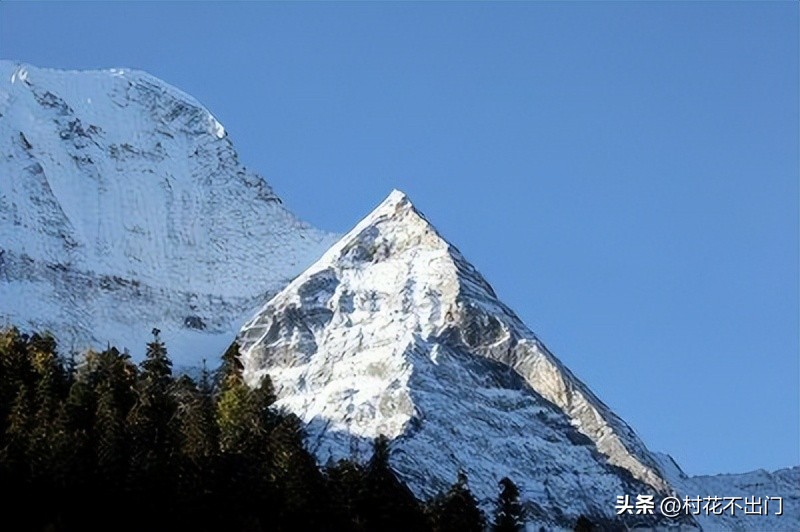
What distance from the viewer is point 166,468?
100438 mm

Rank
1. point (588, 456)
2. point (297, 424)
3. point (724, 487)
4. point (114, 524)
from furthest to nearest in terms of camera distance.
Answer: point (724, 487) → point (588, 456) → point (297, 424) → point (114, 524)

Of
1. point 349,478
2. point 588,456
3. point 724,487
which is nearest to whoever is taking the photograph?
point 349,478

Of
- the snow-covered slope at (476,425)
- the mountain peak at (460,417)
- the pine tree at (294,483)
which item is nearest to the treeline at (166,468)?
the pine tree at (294,483)

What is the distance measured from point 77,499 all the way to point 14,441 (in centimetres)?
538

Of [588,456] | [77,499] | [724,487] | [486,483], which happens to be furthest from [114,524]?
[724,487]

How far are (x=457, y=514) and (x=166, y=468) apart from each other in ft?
51.0

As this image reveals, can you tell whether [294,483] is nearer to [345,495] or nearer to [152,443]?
[345,495]

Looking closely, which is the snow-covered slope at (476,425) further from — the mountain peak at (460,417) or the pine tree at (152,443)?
the pine tree at (152,443)

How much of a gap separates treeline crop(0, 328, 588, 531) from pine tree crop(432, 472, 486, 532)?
9 centimetres

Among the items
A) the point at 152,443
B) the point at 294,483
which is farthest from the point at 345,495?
the point at 152,443

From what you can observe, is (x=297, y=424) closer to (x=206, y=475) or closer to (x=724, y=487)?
(x=206, y=475)

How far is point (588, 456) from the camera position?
186 metres

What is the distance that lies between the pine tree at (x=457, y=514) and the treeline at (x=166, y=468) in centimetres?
9

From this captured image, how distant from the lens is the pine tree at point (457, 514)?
4129 inches
